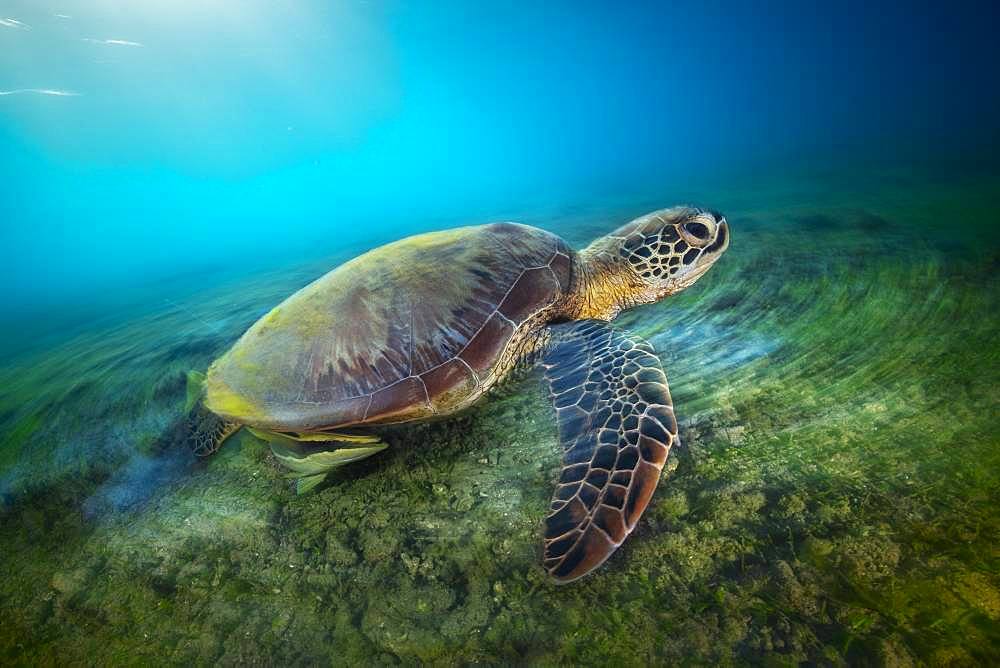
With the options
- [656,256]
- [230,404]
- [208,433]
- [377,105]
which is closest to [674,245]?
[656,256]

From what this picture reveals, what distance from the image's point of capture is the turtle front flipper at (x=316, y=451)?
5.82 feet

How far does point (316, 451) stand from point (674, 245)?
256 cm

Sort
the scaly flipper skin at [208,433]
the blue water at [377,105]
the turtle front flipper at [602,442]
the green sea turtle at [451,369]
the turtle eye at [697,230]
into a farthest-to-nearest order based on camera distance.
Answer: the blue water at [377,105], the turtle eye at [697,230], the scaly flipper skin at [208,433], the green sea turtle at [451,369], the turtle front flipper at [602,442]

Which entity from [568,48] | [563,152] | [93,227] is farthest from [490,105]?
[93,227]

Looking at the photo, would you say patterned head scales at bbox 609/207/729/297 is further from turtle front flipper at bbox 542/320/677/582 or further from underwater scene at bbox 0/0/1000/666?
turtle front flipper at bbox 542/320/677/582

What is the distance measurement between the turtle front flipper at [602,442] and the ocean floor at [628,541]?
0.09 metres

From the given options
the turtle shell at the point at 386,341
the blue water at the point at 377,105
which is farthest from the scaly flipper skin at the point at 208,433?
the blue water at the point at 377,105

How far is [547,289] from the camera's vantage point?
7.72 feet

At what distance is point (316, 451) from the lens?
1835 mm

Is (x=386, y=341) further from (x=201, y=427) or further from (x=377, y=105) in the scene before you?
(x=377, y=105)

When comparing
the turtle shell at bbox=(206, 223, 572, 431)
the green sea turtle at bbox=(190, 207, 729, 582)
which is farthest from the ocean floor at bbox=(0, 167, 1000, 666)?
the turtle shell at bbox=(206, 223, 572, 431)

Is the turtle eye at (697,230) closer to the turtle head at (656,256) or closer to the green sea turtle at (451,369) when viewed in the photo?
the turtle head at (656,256)

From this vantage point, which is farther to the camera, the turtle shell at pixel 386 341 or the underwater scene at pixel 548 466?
the turtle shell at pixel 386 341

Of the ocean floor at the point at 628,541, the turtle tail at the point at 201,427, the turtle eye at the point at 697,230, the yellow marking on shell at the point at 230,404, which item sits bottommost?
the ocean floor at the point at 628,541
